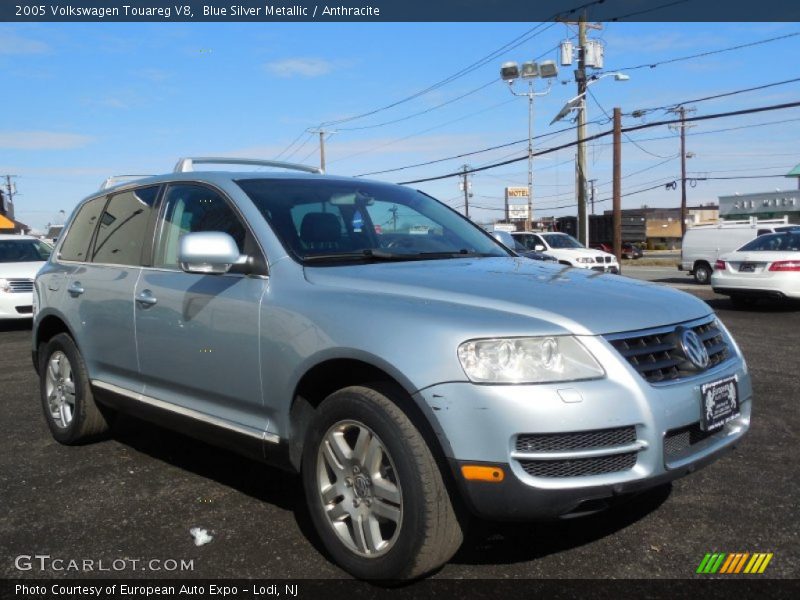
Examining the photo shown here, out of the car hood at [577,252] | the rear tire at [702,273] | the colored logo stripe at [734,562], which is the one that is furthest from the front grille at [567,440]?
the rear tire at [702,273]

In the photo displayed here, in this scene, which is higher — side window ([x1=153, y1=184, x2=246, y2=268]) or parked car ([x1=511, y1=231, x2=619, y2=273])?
side window ([x1=153, y1=184, x2=246, y2=268])

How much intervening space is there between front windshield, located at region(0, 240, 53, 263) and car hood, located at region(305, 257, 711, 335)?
10.9 meters

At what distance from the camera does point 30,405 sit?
629 centimetres

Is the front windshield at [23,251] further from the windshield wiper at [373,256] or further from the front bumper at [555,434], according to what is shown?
the front bumper at [555,434]

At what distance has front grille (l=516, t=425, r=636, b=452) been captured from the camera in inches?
100

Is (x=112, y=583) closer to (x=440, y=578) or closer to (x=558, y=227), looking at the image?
(x=440, y=578)

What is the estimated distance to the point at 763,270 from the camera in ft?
41.6

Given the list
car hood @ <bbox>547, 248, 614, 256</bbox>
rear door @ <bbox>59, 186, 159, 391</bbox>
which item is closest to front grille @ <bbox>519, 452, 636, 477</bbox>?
rear door @ <bbox>59, 186, 159, 391</bbox>

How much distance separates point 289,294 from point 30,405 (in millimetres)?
4151

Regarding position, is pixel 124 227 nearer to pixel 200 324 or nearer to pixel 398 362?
pixel 200 324

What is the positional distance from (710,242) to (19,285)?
1766cm

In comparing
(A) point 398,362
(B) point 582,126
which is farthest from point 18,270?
(B) point 582,126

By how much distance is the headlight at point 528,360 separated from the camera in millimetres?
2580

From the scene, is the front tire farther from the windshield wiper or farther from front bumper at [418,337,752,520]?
the windshield wiper
